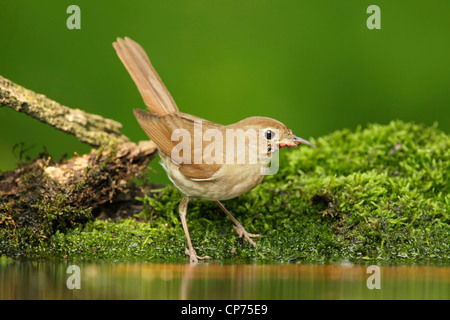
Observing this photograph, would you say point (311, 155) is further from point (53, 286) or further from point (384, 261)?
point (53, 286)

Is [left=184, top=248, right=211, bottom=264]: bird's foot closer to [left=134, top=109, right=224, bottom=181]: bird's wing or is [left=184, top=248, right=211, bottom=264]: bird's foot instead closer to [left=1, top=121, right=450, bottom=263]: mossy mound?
[left=1, top=121, right=450, bottom=263]: mossy mound

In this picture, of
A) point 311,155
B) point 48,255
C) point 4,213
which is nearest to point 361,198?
point 311,155

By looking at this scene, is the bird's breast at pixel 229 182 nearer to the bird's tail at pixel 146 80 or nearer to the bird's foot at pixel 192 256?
the bird's foot at pixel 192 256

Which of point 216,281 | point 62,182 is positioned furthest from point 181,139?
point 216,281

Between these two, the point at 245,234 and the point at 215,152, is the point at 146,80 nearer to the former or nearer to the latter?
the point at 215,152

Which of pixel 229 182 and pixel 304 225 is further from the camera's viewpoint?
pixel 304 225

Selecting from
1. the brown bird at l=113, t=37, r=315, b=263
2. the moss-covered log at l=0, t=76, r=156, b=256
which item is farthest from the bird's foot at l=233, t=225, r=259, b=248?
the moss-covered log at l=0, t=76, r=156, b=256
